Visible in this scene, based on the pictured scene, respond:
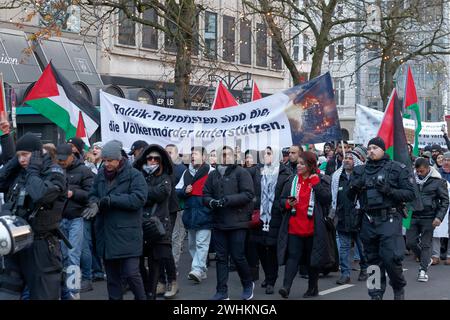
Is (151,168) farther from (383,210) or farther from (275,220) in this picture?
(383,210)

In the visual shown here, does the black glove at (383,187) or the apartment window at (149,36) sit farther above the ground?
the apartment window at (149,36)

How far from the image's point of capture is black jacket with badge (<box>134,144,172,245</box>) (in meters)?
8.73

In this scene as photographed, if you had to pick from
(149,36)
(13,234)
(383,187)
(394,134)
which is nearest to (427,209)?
(394,134)

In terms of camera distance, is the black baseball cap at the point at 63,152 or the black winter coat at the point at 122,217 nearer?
the black winter coat at the point at 122,217

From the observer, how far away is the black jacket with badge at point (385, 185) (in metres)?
8.55

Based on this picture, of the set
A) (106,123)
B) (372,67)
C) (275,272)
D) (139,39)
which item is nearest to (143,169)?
(106,123)

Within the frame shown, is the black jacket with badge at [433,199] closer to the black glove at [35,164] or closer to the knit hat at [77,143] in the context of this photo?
the knit hat at [77,143]

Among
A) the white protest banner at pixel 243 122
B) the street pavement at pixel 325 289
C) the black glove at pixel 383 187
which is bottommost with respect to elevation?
the street pavement at pixel 325 289

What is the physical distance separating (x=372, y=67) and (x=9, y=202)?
50362 mm

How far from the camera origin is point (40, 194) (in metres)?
6.95

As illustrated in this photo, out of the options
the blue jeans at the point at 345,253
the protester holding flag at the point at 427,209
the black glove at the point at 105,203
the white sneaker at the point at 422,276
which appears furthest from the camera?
the protester holding flag at the point at 427,209

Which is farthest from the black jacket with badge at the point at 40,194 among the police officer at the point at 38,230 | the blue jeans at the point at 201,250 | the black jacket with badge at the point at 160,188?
the blue jeans at the point at 201,250

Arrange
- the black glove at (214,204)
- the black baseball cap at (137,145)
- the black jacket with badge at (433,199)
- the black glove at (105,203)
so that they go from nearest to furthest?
the black glove at (105,203) → the black glove at (214,204) → the black baseball cap at (137,145) → the black jacket with badge at (433,199)
